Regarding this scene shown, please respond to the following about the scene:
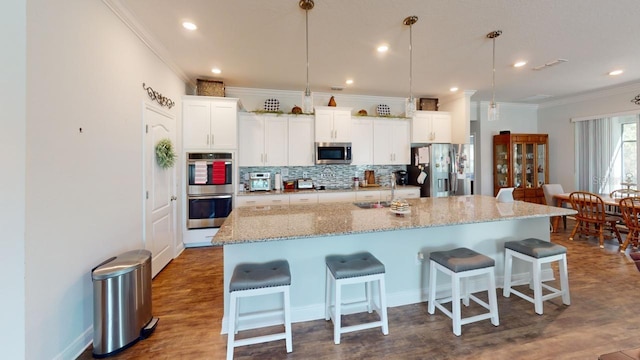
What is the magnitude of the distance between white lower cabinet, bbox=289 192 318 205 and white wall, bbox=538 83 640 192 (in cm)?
571

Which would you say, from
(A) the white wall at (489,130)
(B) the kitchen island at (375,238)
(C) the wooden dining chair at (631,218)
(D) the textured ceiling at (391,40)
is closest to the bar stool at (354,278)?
(B) the kitchen island at (375,238)

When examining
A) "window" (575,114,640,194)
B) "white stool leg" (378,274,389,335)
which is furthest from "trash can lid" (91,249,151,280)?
"window" (575,114,640,194)

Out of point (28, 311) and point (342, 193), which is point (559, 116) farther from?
point (28, 311)

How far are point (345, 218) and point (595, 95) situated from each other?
6.26 m

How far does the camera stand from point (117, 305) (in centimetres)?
184

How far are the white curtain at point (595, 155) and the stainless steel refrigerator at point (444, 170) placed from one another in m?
2.81

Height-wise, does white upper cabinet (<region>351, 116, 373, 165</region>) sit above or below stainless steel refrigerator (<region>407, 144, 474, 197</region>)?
above

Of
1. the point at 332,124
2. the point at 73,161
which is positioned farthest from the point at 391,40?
the point at 73,161

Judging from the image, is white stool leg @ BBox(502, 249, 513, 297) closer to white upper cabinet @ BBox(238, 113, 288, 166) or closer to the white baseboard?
white upper cabinet @ BBox(238, 113, 288, 166)

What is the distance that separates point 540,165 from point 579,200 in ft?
5.58

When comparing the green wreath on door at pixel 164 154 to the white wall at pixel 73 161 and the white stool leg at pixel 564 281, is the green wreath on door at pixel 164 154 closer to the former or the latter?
the white wall at pixel 73 161

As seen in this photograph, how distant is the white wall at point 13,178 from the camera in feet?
4.56

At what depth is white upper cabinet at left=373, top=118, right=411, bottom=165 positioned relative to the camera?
494 cm

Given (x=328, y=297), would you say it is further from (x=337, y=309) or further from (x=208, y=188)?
(x=208, y=188)
